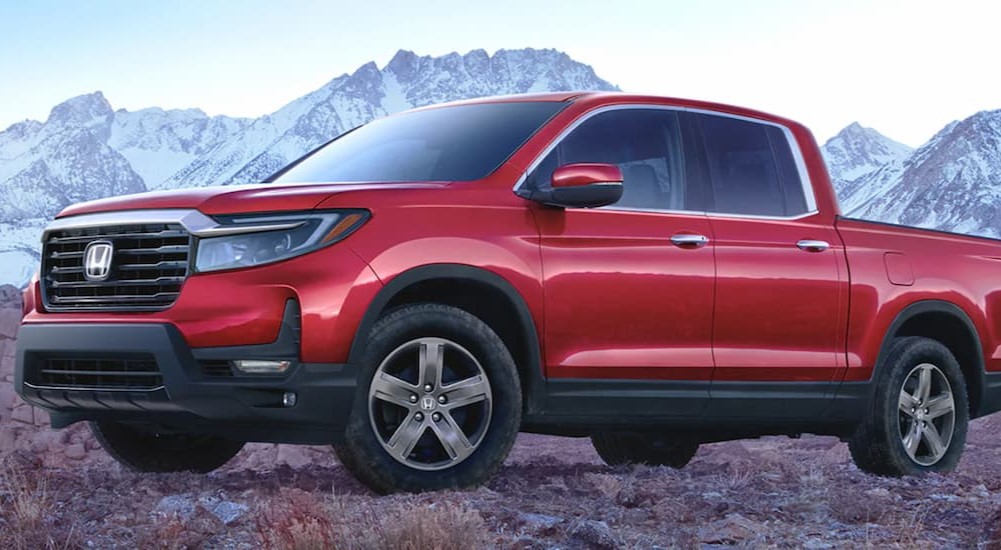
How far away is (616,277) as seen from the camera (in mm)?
6547

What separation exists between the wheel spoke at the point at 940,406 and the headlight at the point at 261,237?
4.33 m

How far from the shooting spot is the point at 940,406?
28.0ft

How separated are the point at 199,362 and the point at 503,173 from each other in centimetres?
162

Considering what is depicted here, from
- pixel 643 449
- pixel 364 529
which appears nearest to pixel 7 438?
pixel 643 449

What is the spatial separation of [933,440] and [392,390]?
13.1 feet

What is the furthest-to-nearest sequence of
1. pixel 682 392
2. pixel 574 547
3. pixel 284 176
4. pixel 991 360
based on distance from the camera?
1. pixel 991 360
2. pixel 284 176
3. pixel 682 392
4. pixel 574 547

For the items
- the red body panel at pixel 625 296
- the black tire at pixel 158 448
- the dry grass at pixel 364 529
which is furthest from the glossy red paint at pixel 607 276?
the dry grass at pixel 364 529

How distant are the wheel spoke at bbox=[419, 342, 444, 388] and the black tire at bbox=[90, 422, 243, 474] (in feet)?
5.49

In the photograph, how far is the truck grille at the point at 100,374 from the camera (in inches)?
230

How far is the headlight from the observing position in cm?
573

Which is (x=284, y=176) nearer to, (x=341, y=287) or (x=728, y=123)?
(x=341, y=287)

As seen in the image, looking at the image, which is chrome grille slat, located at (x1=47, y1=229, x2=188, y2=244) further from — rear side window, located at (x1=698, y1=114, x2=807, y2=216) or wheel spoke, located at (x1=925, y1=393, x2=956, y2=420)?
wheel spoke, located at (x1=925, y1=393, x2=956, y2=420)

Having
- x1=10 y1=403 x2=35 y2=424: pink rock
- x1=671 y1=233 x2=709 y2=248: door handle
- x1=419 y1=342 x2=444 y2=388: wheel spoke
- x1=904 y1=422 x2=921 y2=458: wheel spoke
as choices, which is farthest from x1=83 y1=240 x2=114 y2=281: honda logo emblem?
x1=10 y1=403 x2=35 y2=424: pink rock

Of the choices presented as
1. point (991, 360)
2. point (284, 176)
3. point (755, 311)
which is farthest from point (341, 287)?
point (991, 360)
